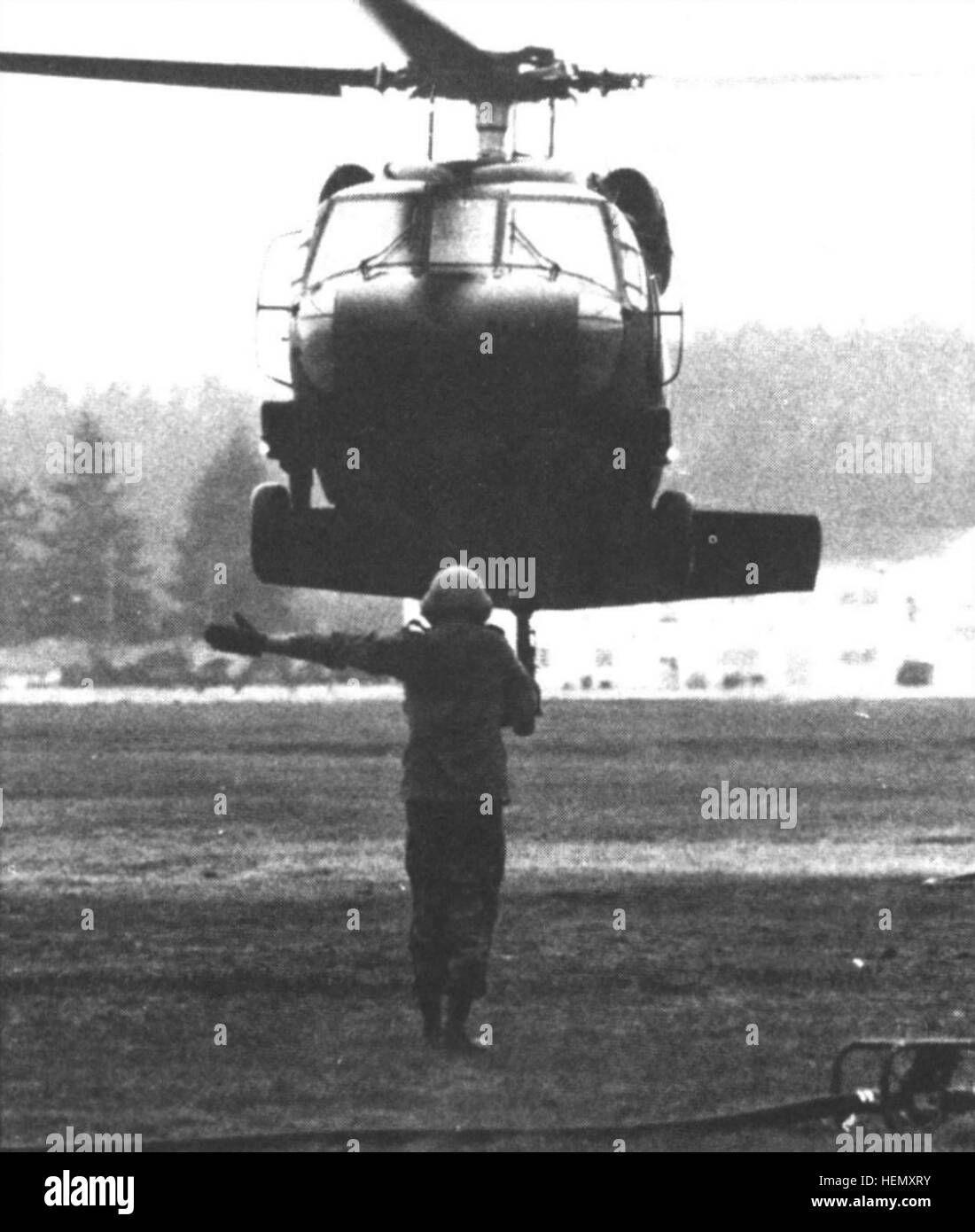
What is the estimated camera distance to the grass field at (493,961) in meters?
9.27

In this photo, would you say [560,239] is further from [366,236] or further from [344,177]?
[344,177]

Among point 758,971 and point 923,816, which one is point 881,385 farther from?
point 758,971

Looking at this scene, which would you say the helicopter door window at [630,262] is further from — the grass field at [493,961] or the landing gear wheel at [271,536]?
the grass field at [493,961]

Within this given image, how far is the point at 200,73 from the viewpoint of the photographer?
50.3 ft

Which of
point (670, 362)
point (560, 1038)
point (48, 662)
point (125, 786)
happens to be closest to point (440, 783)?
point (560, 1038)

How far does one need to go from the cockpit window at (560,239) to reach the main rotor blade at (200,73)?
1301mm

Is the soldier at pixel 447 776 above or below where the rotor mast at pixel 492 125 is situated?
below

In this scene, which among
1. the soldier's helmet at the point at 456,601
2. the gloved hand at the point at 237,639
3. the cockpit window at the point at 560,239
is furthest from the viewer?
the cockpit window at the point at 560,239

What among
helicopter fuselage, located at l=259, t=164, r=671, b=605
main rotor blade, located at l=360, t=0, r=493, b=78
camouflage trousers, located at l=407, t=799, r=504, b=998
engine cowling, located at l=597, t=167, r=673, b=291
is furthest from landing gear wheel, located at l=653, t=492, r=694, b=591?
camouflage trousers, located at l=407, t=799, r=504, b=998

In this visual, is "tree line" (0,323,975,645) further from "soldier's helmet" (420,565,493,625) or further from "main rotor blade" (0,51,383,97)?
"soldier's helmet" (420,565,493,625)

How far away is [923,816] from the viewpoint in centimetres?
2536

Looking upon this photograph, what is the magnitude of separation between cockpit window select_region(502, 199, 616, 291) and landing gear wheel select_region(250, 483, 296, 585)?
2.00 metres

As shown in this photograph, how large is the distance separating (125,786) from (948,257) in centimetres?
4456

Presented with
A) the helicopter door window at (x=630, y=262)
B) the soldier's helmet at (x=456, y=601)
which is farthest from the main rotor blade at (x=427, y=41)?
the soldier's helmet at (x=456, y=601)
